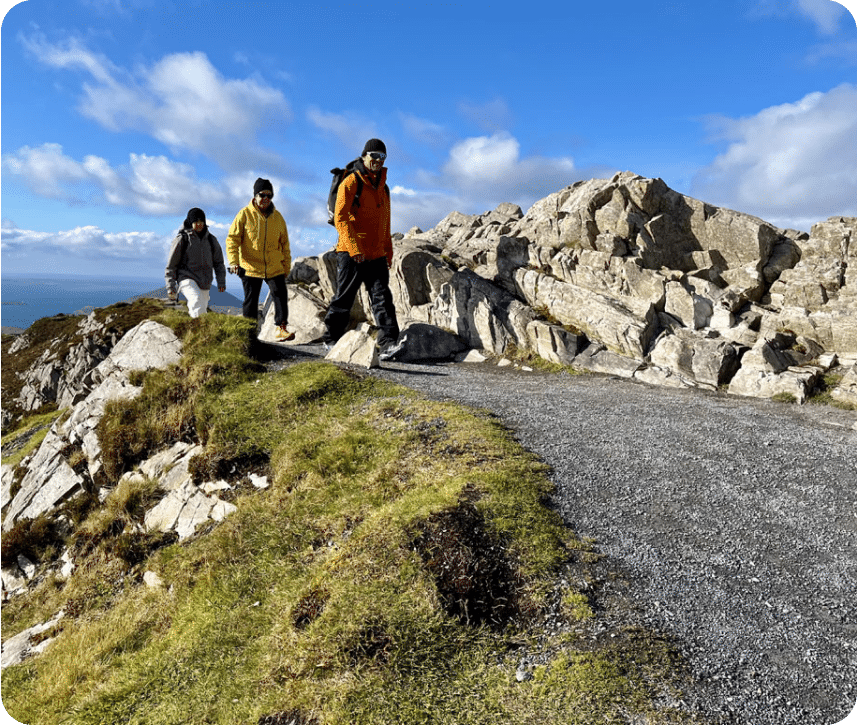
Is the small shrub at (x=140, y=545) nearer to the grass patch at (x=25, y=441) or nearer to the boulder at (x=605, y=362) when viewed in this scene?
the grass patch at (x=25, y=441)

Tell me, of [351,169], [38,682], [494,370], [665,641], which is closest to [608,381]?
[494,370]

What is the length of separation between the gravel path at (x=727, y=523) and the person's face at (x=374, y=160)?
7.63 metres

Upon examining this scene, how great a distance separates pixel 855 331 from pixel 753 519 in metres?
16.4

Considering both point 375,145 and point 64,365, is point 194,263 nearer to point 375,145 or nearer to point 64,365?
point 375,145

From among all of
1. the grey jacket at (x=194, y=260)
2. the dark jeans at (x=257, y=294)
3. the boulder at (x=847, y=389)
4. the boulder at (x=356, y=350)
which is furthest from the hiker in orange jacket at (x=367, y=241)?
the boulder at (x=847, y=389)

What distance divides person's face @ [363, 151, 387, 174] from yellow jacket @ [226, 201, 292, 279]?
4388 millimetres

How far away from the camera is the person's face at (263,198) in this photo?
18828mm

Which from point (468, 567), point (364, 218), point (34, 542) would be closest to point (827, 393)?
point (468, 567)

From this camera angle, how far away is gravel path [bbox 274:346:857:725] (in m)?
6.64

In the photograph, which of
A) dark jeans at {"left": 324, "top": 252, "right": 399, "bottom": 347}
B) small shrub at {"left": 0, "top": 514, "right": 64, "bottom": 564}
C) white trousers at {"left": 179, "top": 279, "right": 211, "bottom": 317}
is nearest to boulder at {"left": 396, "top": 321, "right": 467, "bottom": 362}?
dark jeans at {"left": 324, "top": 252, "right": 399, "bottom": 347}

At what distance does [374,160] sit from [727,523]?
49.7 ft

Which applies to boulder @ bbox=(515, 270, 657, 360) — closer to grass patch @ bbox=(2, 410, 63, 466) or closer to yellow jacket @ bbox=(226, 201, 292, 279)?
yellow jacket @ bbox=(226, 201, 292, 279)

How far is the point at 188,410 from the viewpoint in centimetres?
1559

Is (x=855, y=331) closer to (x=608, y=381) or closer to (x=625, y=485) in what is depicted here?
(x=608, y=381)
